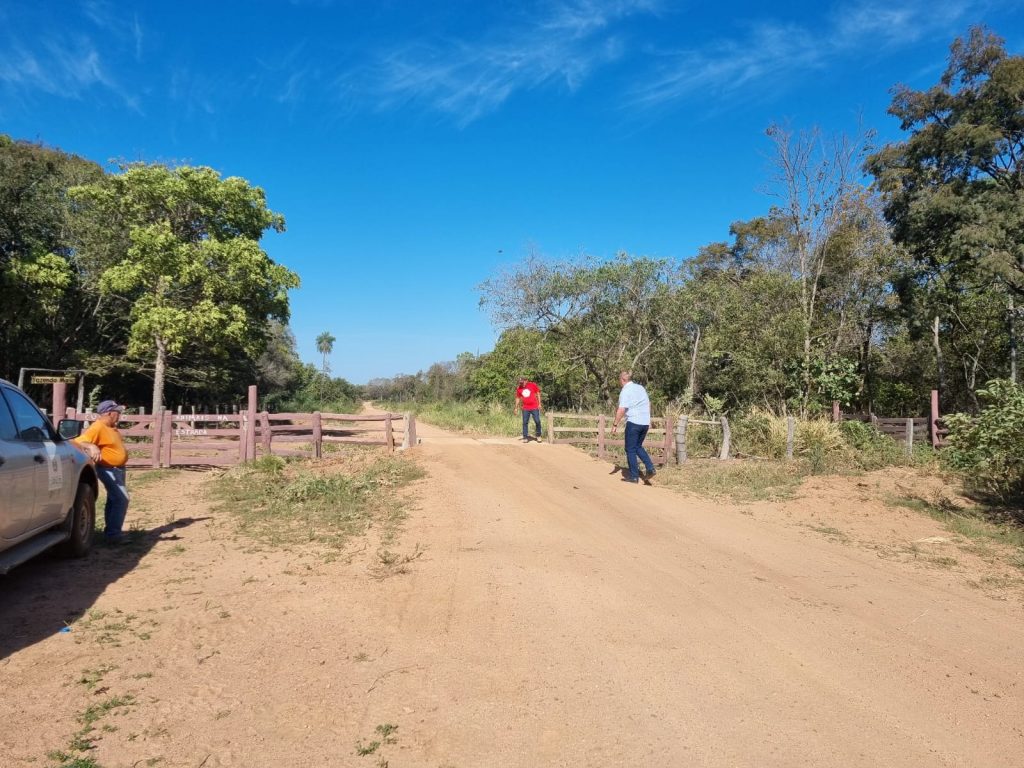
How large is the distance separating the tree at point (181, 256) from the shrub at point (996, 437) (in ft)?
66.7

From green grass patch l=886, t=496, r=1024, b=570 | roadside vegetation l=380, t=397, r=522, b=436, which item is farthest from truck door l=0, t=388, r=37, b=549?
roadside vegetation l=380, t=397, r=522, b=436

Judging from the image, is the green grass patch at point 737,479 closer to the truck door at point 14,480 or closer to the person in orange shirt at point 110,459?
the person in orange shirt at point 110,459

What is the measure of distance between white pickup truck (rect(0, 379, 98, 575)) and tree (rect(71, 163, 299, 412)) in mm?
16722

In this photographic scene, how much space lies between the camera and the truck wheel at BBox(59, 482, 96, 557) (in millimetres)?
6125

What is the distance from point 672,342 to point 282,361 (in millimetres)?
27975

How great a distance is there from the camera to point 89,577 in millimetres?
5820

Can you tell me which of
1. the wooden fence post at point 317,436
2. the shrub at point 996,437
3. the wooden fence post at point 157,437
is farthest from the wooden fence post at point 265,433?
the shrub at point 996,437

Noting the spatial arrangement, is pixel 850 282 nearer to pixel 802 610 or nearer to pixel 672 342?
pixel 672 342

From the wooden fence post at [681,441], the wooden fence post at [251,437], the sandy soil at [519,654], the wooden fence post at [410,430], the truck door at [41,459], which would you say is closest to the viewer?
the sandy soil at [519,654]

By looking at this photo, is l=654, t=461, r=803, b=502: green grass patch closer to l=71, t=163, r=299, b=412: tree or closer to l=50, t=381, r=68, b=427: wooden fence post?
l=50, t=381, r=68, b=427: wooden fence post

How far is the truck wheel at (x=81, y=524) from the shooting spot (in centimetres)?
→ 612

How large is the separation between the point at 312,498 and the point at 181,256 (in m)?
15.5

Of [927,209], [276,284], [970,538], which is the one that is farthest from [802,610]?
[276,284]

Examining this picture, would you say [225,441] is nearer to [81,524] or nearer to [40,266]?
[81,524]
